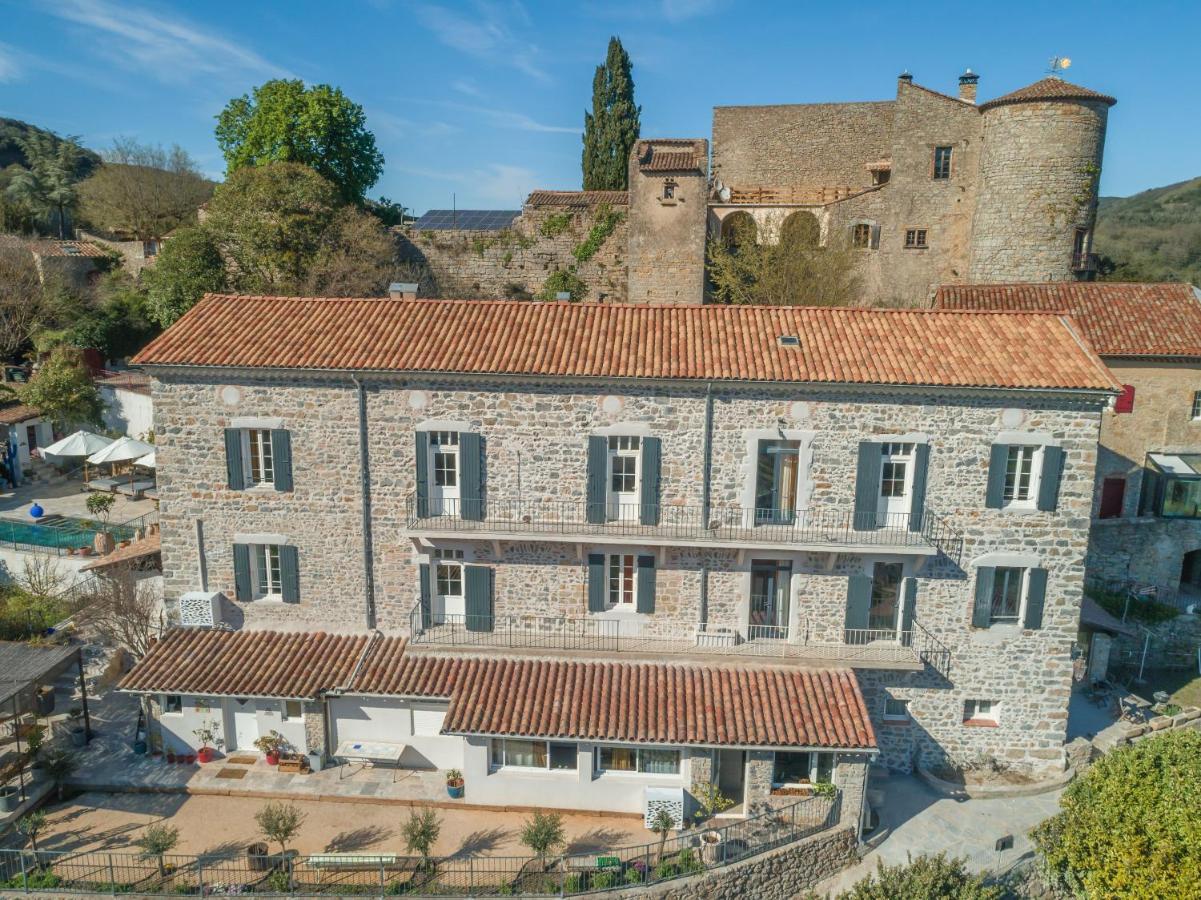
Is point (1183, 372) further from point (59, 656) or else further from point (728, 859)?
point (59, 656)

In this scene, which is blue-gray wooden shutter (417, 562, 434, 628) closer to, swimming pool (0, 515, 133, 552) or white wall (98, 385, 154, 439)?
swimming pool (0, 515, 133, 552)

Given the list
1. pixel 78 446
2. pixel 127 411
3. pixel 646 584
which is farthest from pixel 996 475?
pixel 127 411

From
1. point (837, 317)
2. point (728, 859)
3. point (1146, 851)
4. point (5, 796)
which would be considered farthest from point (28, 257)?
point (1146, 851)

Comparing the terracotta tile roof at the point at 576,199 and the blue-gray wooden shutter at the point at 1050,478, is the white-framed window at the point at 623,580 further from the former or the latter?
the terracotta tile roof at the point at 576,199

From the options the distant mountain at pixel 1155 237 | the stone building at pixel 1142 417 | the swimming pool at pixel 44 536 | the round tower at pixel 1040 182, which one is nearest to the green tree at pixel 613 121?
the round tower at pixel 1040 182

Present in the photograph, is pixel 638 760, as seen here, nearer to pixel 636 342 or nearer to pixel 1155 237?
pixel 636 342

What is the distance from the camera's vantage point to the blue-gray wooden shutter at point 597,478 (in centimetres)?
1794

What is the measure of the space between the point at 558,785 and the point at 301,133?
3662 centimetres

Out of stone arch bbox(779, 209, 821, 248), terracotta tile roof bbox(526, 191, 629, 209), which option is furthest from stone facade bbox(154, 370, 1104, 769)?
terracotta tile roof bbox(526, 191, 629, 209)

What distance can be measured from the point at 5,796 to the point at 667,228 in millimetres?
33321

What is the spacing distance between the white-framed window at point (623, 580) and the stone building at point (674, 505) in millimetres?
76

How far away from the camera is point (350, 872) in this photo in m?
16.0

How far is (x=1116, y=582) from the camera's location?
29.4 meters

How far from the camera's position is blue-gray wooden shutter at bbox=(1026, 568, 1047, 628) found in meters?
18.0
